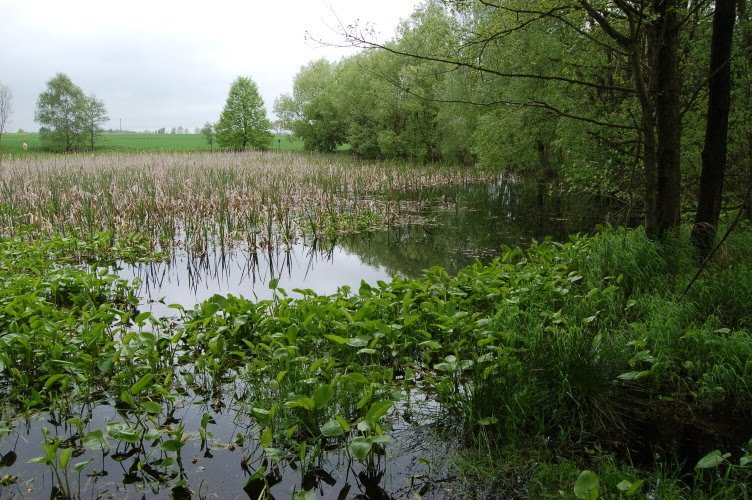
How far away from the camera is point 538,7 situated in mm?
5879

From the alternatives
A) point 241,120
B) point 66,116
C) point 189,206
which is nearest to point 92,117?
point 66,116

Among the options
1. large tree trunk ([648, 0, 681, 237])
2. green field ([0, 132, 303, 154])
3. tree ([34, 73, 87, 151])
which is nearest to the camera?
large tree trunk ([648, 0, 681, 237])

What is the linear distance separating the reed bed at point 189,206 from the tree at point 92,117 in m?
42.0

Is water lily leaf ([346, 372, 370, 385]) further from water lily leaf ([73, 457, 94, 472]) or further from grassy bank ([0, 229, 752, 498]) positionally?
water lily leaf ([73, 457, 94, 472])

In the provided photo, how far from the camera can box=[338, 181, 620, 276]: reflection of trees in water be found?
32.3ft

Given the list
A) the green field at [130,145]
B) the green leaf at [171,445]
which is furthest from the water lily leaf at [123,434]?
the green field at [130,145]

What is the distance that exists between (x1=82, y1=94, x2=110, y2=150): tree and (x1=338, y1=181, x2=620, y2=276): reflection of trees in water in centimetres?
4918

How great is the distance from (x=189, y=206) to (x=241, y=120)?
39.0 metres

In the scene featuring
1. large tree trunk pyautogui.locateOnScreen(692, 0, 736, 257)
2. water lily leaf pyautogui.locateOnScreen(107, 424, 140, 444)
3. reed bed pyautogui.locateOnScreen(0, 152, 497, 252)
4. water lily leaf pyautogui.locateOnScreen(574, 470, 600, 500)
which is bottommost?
water lily leaf pyautogui.locateOnScreen(107, 424, 140, 444)

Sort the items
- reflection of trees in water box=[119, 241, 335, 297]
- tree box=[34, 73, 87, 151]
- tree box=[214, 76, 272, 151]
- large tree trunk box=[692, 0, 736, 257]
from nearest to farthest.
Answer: large tree trunk box=[692, 0, 736, 257] → reflection of trees in water box=[119, 241, 335, 297] → tree box=[214, 76, 272, 151] → tree box=[34, 73, 87, 151]

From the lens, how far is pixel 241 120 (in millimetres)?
48094

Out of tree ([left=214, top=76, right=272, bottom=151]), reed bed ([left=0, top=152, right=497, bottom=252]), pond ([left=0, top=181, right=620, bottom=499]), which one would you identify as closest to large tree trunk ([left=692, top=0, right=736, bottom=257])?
pond ([left=0, top=181, right=620, bottom=499])

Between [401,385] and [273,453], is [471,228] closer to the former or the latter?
[401,385]

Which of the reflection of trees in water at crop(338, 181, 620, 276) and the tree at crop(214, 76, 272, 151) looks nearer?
the reflection of trees in water at crop(338, 181, 620, 276)
